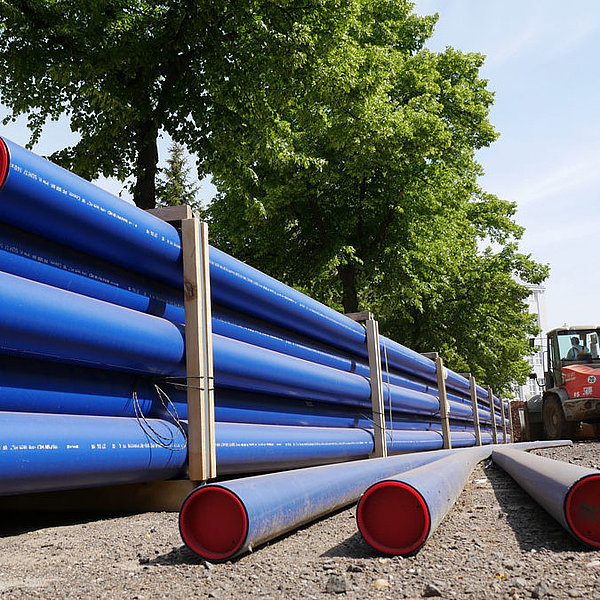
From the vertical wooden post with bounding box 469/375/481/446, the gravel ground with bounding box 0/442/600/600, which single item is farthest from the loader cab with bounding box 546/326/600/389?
the gravel ground with bounding box 0/442/600/600

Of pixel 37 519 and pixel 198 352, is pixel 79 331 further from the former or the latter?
pixel 37 519

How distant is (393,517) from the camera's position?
257 centimetres

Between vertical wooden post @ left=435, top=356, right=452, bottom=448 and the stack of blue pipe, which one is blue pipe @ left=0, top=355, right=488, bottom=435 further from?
vertical wooden post @ left=435, top=356, right=452, bottom=448

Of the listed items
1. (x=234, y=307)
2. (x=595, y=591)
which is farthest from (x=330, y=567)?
(x=234, y=307)

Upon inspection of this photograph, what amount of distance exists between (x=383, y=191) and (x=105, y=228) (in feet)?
49.1

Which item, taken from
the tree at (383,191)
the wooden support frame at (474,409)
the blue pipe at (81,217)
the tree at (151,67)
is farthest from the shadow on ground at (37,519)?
the wooden support frame at (474,409)

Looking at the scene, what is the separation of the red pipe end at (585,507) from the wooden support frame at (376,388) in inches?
171

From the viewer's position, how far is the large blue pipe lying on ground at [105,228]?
2.83 metres

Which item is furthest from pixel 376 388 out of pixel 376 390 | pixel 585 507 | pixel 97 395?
pixel 585 507

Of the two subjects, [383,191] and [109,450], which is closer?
[109,450]

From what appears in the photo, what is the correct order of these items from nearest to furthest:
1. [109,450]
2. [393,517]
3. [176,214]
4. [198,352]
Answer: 1. [393,517]
2. [109,450]
3. [198,352]
4. [176,214]

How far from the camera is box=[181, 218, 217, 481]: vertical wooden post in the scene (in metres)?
3.61

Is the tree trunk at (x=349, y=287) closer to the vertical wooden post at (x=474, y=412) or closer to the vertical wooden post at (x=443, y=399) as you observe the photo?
the vertical wooden post at (x=474, y=412)

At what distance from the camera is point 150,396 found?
3629mm
